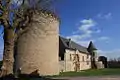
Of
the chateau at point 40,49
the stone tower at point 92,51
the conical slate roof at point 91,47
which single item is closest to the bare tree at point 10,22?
the chateau at point 40,49

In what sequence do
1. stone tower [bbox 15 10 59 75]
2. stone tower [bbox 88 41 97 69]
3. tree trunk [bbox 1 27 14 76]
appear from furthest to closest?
stone tower [bbox 88 41 97 69], stone tower [bbox 15 10 59 75], tree trunk [bbox 1 27 14 76]

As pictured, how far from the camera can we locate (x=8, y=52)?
781 inches

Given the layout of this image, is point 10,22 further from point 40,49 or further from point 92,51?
point 92,51

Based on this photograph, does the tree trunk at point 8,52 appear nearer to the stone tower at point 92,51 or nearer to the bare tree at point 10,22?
the bare tree at point 10,22

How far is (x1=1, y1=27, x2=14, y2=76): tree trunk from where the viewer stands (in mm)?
19656

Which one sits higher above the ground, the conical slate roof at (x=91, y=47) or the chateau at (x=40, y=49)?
the conical slate roof at (x=91, y=47)

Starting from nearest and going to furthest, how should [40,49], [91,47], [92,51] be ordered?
[40,49] → [92,51] → [91,47]

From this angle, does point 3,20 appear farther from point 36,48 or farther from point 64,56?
point 64,56

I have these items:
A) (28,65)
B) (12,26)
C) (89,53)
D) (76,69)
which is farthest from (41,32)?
(89,53)

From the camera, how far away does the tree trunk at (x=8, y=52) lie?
64.5 feet

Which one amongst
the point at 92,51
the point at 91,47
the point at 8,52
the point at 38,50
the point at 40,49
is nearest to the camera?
the point at 8,52

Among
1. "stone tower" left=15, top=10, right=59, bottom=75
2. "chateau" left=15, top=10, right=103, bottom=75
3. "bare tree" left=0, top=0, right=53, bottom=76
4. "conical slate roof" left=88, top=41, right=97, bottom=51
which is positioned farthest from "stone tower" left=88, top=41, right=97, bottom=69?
"bare tree" left=0, top=0, right=53, bottom=76

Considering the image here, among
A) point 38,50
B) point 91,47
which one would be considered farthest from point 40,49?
point 91,47

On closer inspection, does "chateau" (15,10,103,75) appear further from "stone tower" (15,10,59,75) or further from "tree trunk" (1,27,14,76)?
"tree trunk" (1,27,14,76)
